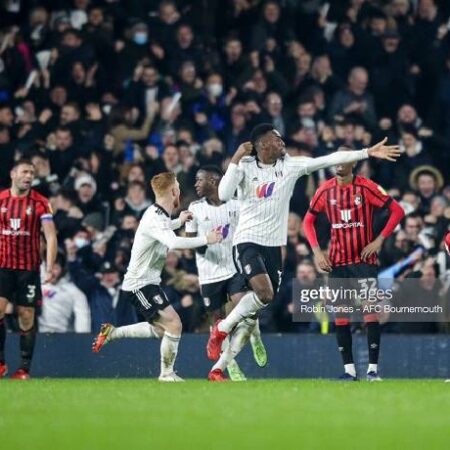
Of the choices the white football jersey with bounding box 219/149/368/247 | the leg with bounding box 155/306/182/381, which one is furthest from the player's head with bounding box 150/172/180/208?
the leg with bounding box 155/306/182/381

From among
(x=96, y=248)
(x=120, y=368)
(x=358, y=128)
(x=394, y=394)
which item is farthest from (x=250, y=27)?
(x=394, y=394)

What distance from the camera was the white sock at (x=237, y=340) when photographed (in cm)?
1434

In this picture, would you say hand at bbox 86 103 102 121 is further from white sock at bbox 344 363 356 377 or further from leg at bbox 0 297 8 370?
white sock at bbox 344 363 356 377

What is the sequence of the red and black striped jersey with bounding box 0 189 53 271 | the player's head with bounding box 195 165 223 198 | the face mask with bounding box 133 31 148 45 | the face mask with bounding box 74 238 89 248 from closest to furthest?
1. the red and black striped jersey with bounding box 0 189 53 271
2. the player's head with bounding box 195 165 223 198
3. the face mask with bounding box 74 238 89 248
4. the face mask with bounding box 133 31 148 45

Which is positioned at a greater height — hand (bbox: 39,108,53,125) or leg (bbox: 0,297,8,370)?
hand (bbox: 39,108,53,125)

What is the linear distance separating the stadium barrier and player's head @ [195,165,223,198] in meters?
2.06

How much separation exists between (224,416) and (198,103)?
1077 cm

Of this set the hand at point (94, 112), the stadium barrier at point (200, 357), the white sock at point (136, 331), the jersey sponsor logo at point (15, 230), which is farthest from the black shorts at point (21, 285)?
the hand at point (94, 112)

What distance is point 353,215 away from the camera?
1494 centimetres

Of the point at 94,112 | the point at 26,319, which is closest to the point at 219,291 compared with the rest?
the point at 26,319

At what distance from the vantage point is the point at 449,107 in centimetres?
2136

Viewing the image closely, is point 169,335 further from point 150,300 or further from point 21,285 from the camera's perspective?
point 21,285

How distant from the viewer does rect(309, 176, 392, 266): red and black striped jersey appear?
14.9 meters

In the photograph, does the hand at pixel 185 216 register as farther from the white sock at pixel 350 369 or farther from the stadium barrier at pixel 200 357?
the stadium barrier at pixel 200 357
